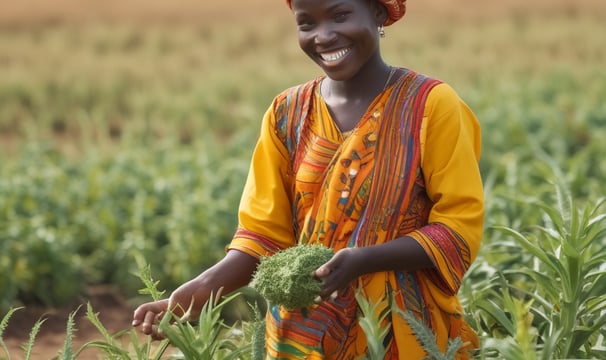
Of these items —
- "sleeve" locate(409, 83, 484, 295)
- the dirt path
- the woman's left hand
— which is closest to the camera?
the woman's left hand

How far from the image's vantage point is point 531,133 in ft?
27.8

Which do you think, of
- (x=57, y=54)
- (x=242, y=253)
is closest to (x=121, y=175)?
(x=242, y=253)

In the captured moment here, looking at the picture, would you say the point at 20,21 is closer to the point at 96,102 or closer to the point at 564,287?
the point at 96,102

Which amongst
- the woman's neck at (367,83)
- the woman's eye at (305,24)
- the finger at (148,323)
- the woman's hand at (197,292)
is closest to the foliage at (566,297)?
the woman's neck at (367,83)

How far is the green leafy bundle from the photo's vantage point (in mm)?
2451

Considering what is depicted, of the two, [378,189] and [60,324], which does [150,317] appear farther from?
[60,324]

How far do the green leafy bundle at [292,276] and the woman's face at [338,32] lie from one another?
1.52 feet

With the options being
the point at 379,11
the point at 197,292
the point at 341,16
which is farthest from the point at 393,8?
the point at 197,292

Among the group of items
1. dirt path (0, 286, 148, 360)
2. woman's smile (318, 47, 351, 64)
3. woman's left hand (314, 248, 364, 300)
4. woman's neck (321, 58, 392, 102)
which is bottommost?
dirt path (0, 286, 148, 360)

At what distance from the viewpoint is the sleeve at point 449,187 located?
261 centimetres

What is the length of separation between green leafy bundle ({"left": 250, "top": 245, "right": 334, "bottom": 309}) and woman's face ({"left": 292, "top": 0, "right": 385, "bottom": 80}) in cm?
46

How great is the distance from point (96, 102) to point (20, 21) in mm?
3908

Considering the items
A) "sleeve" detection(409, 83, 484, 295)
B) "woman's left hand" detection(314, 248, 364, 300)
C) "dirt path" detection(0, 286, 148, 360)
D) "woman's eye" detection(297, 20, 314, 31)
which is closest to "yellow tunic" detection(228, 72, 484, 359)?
"sleeve" detection(409, 83, 484, 295)

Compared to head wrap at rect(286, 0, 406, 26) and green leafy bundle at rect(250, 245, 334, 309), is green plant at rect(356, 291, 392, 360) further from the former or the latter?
head wrap at rect(286, 0, 406, 26)
